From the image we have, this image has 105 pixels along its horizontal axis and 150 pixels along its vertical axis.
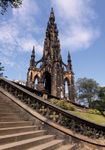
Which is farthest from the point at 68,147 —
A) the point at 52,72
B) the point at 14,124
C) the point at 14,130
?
the point at 52,72

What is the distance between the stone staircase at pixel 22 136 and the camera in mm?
6672

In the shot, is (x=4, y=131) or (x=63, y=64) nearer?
(x=4, y=131)

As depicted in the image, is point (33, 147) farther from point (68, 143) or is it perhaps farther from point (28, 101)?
point (28, 101)

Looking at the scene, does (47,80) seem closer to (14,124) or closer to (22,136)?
(14,124)

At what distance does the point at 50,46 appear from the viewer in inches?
2347

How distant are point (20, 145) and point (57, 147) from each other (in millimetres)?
2024

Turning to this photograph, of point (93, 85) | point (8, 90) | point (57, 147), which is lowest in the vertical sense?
point (57, 147)

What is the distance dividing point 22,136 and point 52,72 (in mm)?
46848

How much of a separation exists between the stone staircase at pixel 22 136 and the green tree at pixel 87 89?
7864 centimetres

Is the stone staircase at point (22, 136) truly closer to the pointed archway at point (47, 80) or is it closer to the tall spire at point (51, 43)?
the pointed archway at point (47, 80)

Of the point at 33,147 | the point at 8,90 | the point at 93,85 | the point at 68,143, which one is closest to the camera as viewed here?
the point at 33,147

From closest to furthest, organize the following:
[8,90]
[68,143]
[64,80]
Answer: [68,143]
[8,90]
[64,80]

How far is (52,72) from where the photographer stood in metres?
54.3

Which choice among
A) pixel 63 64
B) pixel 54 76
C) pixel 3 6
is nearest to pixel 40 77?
pixel 54 76
